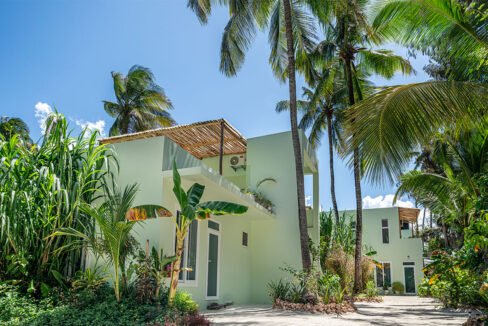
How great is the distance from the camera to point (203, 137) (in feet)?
45.8

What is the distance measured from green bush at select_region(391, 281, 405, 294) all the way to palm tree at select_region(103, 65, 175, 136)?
17613 mm

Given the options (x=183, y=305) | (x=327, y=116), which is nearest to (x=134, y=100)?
(x=327, y=116)

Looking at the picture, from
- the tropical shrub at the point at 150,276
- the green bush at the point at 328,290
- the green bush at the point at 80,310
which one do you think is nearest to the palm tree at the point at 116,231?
the tropical shrub at the point at 150,276

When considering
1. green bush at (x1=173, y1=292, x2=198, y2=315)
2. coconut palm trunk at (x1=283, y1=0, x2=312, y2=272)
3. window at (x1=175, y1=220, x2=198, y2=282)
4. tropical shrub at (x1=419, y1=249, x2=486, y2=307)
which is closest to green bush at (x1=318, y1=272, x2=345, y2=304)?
coconut palm trunk at (x1=283, y1=0, x2=312, y2=272)

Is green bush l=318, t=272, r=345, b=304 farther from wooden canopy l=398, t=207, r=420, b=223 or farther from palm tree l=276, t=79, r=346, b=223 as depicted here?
wooden canopy l=398, t=207, r=420, b=223

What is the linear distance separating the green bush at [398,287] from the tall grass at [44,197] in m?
22.0

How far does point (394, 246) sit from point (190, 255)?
65.0 ft

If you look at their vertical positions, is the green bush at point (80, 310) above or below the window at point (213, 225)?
below

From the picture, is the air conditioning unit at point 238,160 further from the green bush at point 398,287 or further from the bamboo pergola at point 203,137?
the green bush at point 398,287

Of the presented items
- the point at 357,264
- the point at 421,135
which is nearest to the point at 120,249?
the point at 421,135

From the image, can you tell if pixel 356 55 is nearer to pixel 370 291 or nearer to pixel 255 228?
pixel 255 228

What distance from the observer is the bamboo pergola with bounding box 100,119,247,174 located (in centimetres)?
1198

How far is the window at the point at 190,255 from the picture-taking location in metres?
10.0

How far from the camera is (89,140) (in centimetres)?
848
